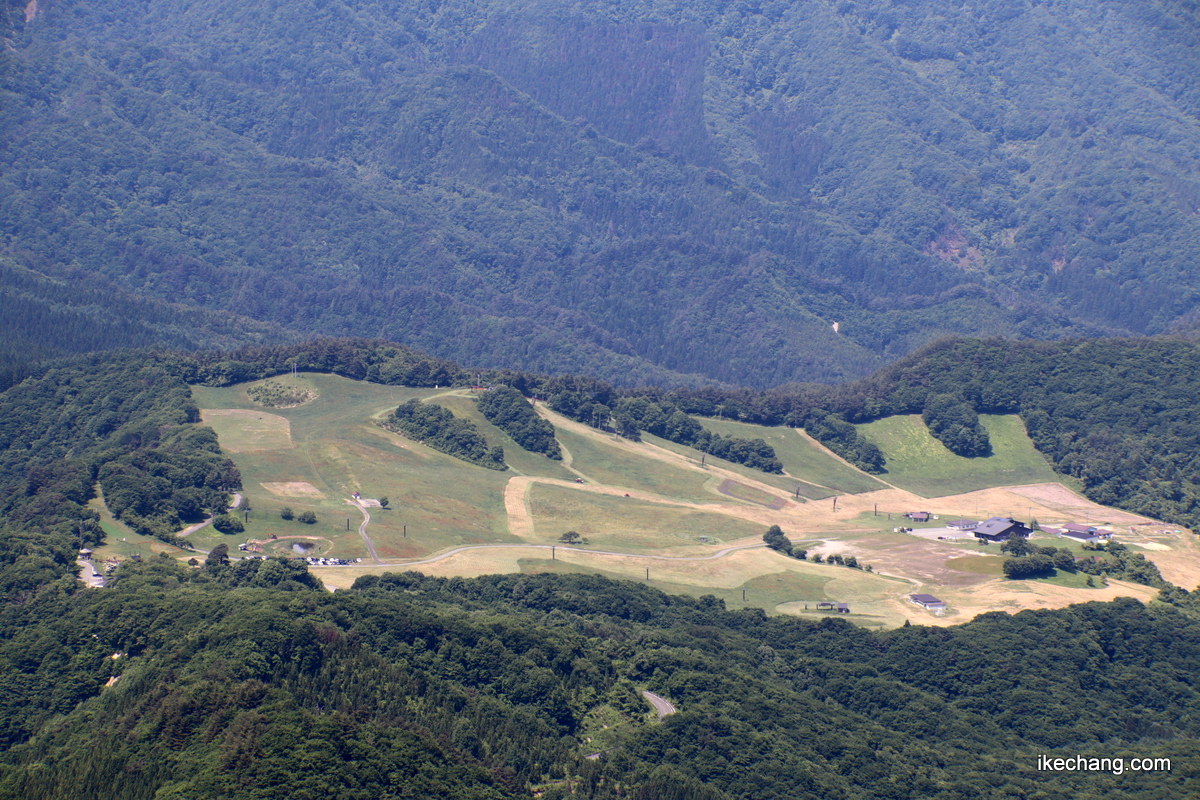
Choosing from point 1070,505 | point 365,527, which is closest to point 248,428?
point 365,527

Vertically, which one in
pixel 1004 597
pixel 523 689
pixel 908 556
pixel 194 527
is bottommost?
pixel 194 527

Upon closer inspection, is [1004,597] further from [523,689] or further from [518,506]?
[523,689]

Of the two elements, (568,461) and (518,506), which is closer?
(518,506)

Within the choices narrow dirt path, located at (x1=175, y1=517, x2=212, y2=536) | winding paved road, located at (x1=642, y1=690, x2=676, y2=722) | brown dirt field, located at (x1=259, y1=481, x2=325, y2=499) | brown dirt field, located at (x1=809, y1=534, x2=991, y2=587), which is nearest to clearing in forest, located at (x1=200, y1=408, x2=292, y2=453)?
brown dirt field, located at (x1=259, y1=481, x2=325, y2=499)

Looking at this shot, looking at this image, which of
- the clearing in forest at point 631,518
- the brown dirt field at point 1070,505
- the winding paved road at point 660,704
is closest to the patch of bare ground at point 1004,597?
the clearing in forest at point 631,518

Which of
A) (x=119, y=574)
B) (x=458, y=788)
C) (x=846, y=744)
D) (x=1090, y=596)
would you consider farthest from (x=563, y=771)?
(x=1090, y=596)

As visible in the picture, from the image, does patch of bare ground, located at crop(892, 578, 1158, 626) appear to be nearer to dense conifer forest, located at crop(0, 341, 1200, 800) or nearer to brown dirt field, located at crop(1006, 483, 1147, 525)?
dense conifer forest, located at crop(0, 341, 1200, 800)

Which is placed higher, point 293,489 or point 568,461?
point 293,489

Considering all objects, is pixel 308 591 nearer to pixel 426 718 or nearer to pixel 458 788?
pixel 426 718
